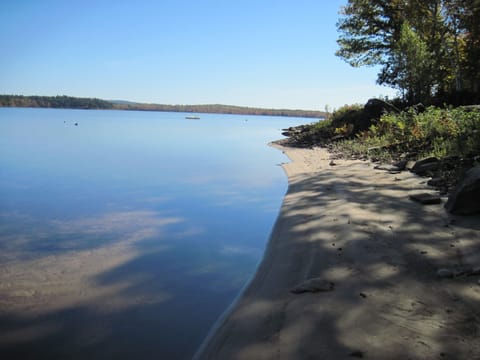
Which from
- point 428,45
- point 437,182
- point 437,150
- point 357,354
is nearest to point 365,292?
point 357,354

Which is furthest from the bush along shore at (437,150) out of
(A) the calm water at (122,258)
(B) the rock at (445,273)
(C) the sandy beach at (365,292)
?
(A) the calm water at (122,258)

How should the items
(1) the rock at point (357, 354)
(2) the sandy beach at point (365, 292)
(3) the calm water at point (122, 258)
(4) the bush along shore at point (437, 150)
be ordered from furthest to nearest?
1. (4) the bush along shore at point (437, 150)
2. (3) the calm water at point (122, 258)
3. (2) the sandy beach at point (365, 292)
4. (1) the rock at point (357, 354)

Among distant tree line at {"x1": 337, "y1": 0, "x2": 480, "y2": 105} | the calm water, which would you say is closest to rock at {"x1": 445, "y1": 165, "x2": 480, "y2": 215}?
the calm water

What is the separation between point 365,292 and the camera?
3414 mm

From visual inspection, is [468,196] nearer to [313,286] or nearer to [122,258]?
[313,286]

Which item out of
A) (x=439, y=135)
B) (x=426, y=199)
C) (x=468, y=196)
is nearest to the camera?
(x=468, y=196)

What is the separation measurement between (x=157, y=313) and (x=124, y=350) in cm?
63

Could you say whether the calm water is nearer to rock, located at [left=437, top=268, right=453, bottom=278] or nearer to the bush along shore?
rock, located at [left=437, top=268, right=453, bottom=278]

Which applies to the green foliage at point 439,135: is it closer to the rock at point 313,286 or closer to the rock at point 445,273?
the rock at point 445,273

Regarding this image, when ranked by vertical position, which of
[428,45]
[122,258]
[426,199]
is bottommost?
[122,258]

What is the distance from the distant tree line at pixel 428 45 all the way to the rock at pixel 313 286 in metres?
19.4

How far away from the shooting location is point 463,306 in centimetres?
301

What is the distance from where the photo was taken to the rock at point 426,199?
5.87 metres

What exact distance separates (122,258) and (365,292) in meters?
3.23
